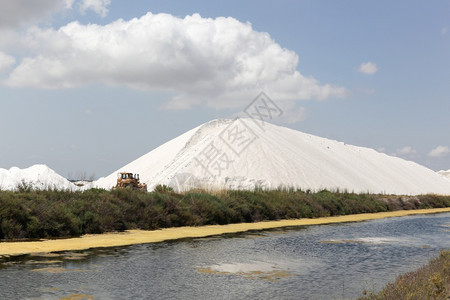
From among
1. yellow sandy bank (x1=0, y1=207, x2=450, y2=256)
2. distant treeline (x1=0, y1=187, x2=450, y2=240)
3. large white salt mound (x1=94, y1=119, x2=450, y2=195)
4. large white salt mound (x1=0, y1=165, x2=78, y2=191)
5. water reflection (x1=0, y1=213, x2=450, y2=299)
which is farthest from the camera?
large white salt mound (x1=94, y1=119, x2=450, y2=195)

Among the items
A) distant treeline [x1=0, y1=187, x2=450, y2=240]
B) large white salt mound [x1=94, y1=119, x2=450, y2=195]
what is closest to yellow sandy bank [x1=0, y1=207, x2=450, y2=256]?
distant treeline [x1=0, y1=187, x2=450, y2=240]

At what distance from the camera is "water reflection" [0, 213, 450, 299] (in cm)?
827

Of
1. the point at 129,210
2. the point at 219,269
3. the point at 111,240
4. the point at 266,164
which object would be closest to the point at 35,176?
the point at 129,210

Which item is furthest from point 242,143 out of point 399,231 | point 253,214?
point 399,231

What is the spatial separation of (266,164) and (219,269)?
42.4 meters

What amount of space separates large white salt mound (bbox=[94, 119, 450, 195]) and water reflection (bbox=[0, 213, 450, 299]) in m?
26.5

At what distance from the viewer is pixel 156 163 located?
2447 inches

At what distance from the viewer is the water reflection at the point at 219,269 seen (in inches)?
325

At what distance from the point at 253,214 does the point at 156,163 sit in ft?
128

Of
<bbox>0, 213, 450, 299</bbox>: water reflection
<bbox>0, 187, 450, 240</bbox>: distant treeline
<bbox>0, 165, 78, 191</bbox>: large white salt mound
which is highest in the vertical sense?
<bbox>0, 165, 78, 191</bbox>: large white salt mound

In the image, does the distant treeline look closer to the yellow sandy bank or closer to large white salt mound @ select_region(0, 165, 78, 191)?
the yellow sandy bank

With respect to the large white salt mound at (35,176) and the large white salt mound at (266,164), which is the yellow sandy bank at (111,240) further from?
the large white salt mound at (266,164)

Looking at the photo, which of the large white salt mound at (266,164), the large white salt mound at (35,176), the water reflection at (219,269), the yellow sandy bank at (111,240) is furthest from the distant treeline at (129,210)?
the large white salt mound at (266,164)

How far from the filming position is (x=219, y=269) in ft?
34.5
